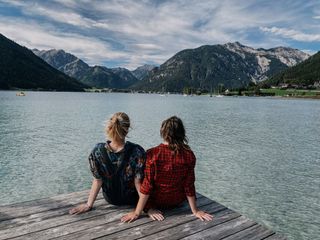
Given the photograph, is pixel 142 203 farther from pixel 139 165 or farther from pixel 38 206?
pixel 38 206

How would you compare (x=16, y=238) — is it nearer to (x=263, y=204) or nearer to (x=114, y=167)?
(x=114, y=167)

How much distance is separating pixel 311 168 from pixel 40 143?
22.2 m

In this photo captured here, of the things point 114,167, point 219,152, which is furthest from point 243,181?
point 114,167

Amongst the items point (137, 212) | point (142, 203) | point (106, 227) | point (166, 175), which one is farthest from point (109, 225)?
point (166, 175)

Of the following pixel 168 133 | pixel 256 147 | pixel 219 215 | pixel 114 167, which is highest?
pixel 168 133

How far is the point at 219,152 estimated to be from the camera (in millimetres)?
25375

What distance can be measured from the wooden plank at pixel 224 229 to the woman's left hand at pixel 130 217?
1.22 metres

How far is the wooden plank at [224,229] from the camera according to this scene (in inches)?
233

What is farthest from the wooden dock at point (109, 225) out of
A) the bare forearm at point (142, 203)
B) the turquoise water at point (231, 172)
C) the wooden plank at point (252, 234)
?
the turquoise water at point (231, 172)

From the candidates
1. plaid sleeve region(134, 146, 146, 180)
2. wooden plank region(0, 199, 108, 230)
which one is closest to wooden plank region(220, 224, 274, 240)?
plaid sleeve region(134, 146, 146, 180)

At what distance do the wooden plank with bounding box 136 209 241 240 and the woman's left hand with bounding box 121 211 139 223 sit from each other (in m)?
0.72

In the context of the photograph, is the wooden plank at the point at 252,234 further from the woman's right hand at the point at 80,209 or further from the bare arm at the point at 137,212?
the woman's right hand at the point at 80,209

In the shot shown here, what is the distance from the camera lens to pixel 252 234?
6.22 meters

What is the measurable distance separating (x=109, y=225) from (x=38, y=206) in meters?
1.98
